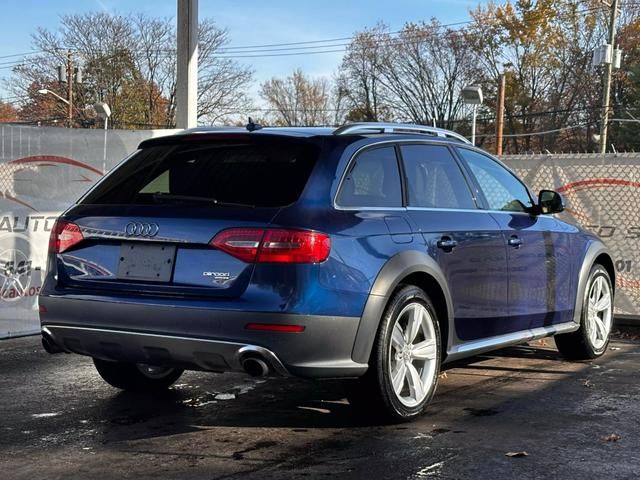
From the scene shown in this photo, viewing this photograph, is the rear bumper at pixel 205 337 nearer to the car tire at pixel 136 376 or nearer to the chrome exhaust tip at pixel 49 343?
the chrome exhaust tip at pixel 49 343

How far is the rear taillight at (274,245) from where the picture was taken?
13.4 feet

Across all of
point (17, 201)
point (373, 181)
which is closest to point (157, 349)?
point (373, 181)

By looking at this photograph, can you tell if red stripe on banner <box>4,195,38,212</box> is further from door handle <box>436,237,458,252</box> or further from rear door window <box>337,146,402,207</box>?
door handle <box>436,237,458,252</box>

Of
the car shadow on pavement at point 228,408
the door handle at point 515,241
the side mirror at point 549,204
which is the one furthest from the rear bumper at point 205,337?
the side mirror at point 549,204

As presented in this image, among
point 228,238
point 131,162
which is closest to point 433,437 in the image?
point 228,238

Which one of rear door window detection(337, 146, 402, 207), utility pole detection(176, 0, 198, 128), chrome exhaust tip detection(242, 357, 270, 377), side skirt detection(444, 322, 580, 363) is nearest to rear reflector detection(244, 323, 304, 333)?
chrome exhaust tip detection(242, 357, 270, 377)

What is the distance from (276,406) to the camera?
5215 millimetres

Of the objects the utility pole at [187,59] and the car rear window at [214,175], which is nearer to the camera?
the car rear window at [214,175]

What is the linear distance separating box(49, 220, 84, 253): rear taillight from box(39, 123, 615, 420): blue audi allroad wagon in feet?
0.04

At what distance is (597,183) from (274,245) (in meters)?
5.63

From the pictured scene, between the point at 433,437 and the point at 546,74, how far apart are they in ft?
174

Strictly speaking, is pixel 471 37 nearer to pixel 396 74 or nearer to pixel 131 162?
pixel 396 74

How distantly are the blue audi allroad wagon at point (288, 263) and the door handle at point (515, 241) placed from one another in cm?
9

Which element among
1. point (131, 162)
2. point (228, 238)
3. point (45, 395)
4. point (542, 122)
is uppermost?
point (542, 122)
